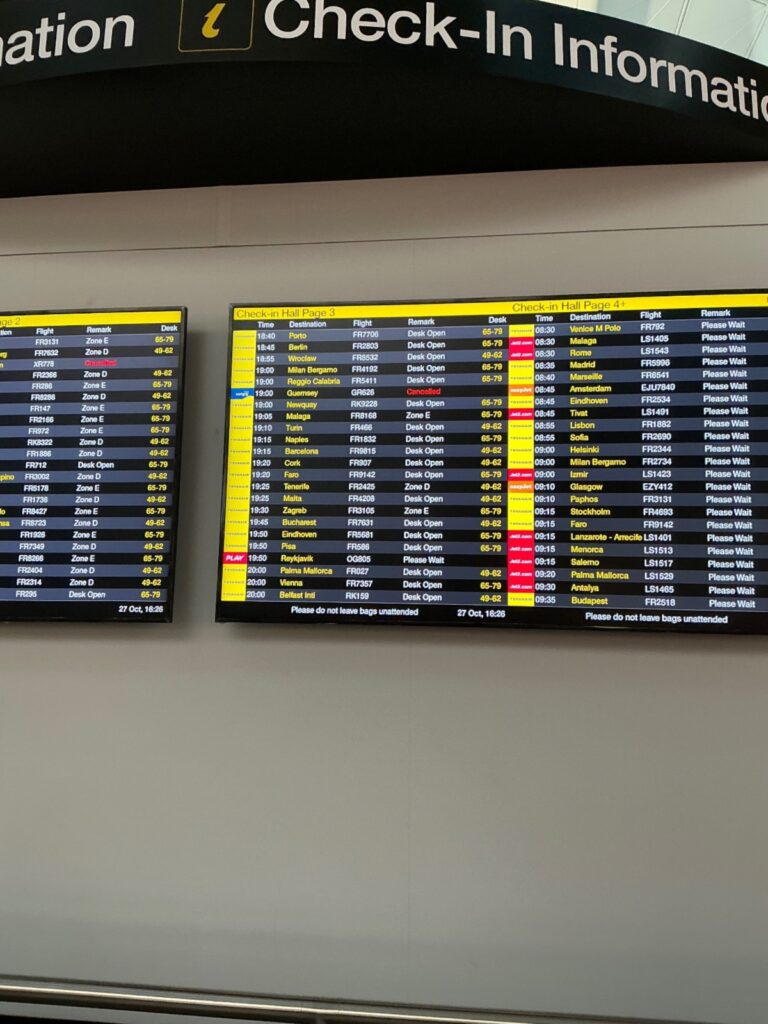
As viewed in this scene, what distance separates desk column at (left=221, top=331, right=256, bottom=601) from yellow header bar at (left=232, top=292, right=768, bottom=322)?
136mm

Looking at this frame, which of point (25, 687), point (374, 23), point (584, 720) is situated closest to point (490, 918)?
point (584, 720)

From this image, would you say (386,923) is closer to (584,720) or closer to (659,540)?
(584,720)

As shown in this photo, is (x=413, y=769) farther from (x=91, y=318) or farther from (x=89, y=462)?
(x=91, y=318)

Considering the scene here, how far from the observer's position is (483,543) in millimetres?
2496

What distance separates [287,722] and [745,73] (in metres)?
2.52

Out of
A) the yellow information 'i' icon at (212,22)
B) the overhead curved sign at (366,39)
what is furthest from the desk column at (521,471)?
the yellow information 'i' icon at (212,22)

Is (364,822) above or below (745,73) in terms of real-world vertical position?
below

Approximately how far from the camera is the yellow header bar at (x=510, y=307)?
2.53 meters

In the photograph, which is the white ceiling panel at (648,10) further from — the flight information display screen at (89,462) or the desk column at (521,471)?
the flight information display screen at (89,462)

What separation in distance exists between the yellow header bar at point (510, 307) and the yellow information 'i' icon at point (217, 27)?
2.49 feet

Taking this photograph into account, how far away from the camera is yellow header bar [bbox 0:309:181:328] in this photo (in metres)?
2.71

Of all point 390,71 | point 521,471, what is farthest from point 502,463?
point 390,71

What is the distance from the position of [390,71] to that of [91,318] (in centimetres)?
126

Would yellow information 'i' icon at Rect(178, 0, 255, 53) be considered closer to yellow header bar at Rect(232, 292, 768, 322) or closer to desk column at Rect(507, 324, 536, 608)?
yellow header bar at Rect(232, 292, 768, 322)
